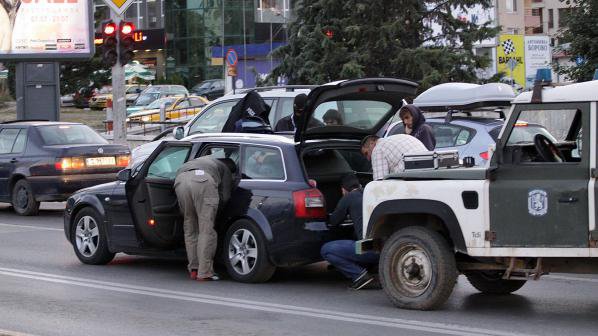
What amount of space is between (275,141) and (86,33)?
21.8 metres

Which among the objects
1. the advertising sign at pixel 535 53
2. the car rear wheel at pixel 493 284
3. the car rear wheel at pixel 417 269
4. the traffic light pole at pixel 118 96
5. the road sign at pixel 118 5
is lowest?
the car rear wheel at pixel 493 284

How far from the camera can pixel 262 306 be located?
33.1ft

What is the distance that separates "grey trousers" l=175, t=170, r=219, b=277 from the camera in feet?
37.0

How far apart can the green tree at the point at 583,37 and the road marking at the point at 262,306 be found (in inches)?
435

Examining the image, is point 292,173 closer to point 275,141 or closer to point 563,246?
point 275,141

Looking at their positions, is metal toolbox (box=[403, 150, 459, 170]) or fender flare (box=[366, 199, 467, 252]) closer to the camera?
fender flare (box=[366, 199, 467, 252])

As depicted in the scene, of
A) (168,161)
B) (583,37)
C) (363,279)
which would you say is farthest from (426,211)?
(583,37)

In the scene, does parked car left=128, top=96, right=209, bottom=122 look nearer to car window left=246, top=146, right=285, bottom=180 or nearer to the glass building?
the glass building

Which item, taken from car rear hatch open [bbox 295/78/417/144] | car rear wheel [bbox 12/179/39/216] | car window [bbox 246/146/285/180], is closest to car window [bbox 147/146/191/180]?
car window [bbox 246/146/285/180]

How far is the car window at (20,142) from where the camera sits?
19.8 m

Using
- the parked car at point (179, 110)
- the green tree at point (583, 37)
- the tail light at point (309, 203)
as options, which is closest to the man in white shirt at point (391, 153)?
the tail light at point (309, 203)

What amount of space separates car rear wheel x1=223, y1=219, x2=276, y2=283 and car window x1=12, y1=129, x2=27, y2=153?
9.40 meters

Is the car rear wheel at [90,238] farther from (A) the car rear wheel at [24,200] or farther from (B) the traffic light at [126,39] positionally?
(B) the traffic light at [126,39]

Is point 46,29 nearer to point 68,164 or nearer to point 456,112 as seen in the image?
point 68,164
